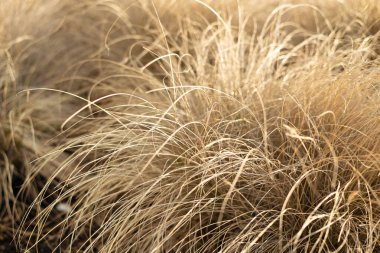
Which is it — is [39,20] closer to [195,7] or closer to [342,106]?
[195,7]

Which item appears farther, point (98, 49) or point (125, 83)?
point (98, 49)

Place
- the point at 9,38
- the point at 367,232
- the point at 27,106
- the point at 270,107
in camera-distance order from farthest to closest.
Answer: the point at 9,38 < the point at 27,106 < the point at 270,107 < the point at 367,232

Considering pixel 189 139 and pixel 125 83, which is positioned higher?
pixel 189 139

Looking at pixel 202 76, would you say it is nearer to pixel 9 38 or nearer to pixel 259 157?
pixel 259 157

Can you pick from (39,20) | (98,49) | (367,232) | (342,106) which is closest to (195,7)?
(98,49)

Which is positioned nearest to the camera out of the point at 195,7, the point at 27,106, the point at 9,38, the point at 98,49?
the point at 27,106

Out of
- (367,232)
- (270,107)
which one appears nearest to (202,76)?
(270,107)
